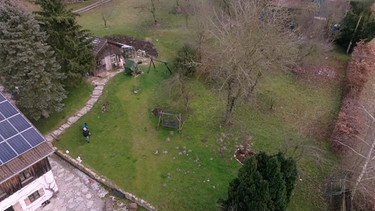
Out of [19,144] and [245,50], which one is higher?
[245,50]

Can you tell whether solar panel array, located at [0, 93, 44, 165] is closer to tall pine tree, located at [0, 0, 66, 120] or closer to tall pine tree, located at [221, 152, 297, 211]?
tall pine tree, located at [0, 0, 66, 120]

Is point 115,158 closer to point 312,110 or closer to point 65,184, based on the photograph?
point 65,184

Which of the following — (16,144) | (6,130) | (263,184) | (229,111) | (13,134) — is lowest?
(229,111)

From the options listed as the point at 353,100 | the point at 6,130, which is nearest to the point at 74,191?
the point at 6,130

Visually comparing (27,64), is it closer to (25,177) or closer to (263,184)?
(25,177)

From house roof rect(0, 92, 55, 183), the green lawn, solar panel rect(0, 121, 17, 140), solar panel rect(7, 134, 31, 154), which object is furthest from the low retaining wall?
solar panel rect(0, 121, 17, 140)

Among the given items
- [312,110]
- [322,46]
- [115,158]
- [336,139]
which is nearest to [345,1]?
[322,46]
